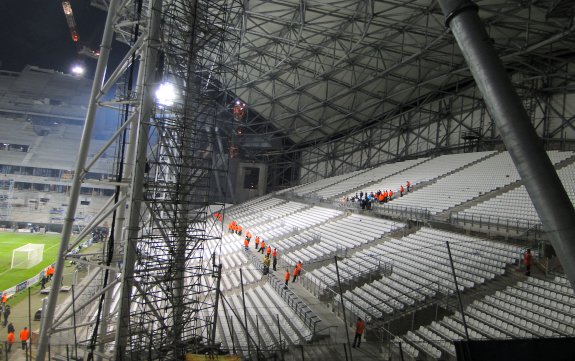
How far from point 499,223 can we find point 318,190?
22.2 metres

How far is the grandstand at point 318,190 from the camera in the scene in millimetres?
8492

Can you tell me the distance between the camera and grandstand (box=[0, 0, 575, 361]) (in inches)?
334

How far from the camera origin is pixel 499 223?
45.8 feet

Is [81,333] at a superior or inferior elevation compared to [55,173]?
inferior

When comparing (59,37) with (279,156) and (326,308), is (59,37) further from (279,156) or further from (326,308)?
(326,308)

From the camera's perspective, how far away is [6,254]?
29.2 meters

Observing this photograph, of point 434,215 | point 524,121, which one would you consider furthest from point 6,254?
point 524,121

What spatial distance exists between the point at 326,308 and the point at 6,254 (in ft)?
94.7

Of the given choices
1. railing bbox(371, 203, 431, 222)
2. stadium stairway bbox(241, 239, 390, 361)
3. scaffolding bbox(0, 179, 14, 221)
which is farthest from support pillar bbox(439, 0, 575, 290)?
scaffolding bbox(0, 179, 14, 221)

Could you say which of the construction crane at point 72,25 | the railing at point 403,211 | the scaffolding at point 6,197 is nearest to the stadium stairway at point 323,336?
the railing at point 403,211

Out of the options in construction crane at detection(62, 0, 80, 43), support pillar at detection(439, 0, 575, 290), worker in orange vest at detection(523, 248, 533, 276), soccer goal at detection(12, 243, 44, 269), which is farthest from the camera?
construction crane at detection(62, 0, 80, 43)

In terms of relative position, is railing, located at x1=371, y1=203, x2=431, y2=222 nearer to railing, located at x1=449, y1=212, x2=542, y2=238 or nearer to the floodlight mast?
railing, located at x1=449, y1=212, x2=542, y2=238

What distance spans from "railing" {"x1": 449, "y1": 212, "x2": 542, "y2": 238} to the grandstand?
0.42ft

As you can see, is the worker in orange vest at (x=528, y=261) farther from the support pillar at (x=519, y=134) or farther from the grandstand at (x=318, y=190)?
the support pillar at (x=519, y=134)
